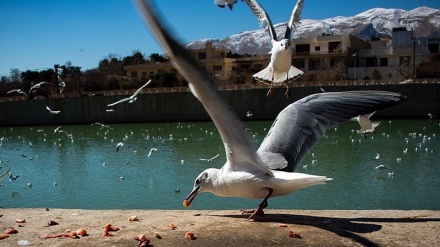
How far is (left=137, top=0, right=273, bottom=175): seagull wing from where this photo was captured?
264 cm

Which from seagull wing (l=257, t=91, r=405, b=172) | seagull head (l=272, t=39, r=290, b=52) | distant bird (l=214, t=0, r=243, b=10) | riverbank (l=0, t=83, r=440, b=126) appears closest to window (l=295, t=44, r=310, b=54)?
riverbank (l=0, t=83, r=440, b=126)

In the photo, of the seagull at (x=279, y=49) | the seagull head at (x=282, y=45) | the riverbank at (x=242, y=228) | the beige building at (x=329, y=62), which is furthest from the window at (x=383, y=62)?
the riverbank at (x=242, y=228)

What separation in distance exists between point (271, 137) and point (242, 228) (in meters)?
1.31

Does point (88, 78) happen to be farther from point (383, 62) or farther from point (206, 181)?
point (206, 181)

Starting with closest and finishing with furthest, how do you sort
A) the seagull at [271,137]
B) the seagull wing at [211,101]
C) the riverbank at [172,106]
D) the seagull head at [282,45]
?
the seagull wing at [211,101] < the seagull at [271,137] < the seagull head at [282,45] < the riverbank at [172,106]

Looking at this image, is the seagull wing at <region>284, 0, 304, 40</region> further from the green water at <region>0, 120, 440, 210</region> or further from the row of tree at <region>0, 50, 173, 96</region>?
the row of tree at <region>0, 50, 173, 96</region>

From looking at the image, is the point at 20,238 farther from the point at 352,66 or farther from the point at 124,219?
the point at 352,66

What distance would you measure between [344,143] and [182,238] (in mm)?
16902

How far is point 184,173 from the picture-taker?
543 inches

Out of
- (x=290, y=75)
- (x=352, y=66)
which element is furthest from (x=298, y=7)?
(x=352, y=66)

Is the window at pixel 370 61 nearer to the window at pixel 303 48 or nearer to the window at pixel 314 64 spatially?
the window at pixel 314 64

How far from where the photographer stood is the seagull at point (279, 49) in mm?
10930

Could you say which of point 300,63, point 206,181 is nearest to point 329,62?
point 300,63

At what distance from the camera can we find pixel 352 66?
6028cm
